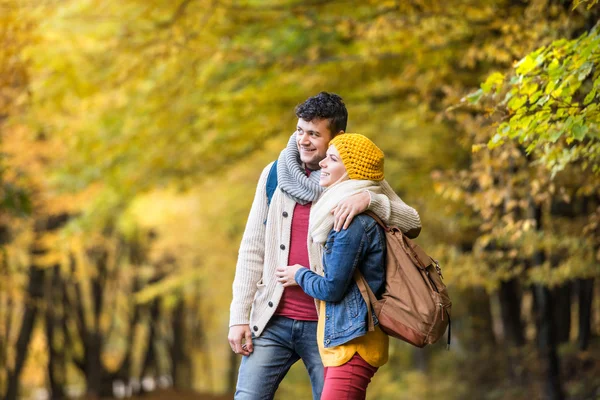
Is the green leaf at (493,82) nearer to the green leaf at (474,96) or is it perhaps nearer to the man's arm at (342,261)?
the green leaf at (474,96)

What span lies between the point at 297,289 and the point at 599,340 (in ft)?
46.1

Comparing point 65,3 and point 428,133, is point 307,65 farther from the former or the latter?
point 428,133

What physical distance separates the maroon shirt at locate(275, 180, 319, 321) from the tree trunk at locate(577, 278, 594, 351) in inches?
452

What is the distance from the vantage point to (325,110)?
13.5 feet

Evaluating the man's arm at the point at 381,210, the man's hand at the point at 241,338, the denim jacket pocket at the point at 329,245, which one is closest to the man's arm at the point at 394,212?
the man's arm at the point at 381,210

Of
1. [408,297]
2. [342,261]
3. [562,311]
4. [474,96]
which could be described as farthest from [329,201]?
[562,311]

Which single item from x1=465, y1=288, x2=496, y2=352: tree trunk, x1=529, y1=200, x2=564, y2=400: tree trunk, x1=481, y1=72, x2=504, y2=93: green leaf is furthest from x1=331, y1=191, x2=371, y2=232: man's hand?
x1=465, y1=288, x2=496, y2=352: tree trunk

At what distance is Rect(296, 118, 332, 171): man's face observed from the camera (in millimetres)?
4145

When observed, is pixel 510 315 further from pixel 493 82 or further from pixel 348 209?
pixel 348 209

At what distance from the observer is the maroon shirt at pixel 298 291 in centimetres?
425

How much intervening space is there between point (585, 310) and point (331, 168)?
12037mm

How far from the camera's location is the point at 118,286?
24453 millimetres

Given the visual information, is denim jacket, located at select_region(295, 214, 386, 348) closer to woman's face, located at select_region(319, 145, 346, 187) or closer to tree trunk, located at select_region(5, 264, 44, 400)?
woman's face, located at select_region(319, 145, 346, 187)

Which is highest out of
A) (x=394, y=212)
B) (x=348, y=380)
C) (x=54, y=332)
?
(x=394, y=212)
